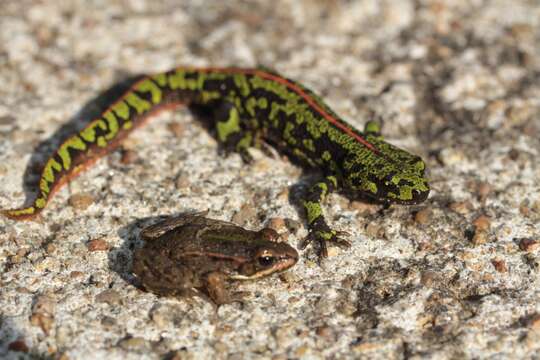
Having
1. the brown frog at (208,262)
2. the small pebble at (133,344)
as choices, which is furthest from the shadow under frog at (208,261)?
the small pebble at (133,344)

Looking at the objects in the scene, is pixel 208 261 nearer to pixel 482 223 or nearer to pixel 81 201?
pixel 81 201

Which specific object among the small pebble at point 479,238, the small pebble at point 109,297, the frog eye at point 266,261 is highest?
the frog eye at point 266,261

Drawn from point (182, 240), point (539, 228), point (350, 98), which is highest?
point (350, 98)

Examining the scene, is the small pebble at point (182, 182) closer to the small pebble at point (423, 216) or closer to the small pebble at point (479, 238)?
the small pebble at point (423, 216)

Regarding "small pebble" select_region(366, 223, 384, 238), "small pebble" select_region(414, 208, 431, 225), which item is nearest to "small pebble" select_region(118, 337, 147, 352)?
"small pebble" select_region(366, 223, 384, 238)

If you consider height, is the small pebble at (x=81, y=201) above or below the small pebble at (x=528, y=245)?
above

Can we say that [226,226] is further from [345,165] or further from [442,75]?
[442,75]

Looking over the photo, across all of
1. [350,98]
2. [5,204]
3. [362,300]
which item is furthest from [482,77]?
[5,204]

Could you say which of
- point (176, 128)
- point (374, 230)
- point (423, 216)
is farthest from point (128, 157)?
point (423, 216)
